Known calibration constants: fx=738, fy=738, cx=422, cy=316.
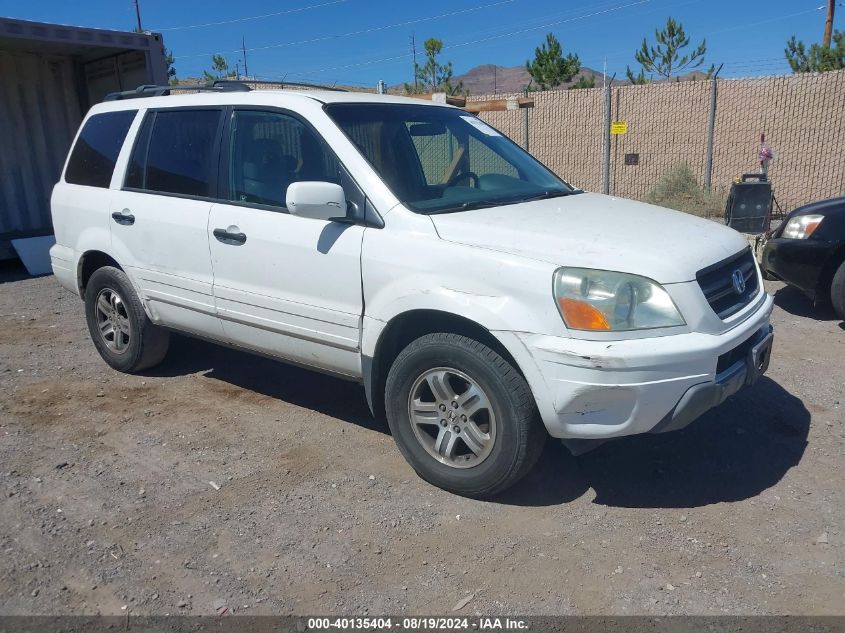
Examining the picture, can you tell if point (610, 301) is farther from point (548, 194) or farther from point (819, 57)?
point (819, 57)

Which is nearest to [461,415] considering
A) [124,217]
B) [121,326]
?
[124,217]

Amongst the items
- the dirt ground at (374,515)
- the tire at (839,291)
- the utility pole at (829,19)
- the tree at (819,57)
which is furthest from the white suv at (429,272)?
the utility pole at (829,19)

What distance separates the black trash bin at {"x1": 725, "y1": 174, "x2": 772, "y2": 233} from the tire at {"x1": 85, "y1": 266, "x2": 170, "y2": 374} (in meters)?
7.06

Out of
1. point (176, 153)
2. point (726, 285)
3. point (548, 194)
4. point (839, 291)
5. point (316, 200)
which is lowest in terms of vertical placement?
point (839, 291)

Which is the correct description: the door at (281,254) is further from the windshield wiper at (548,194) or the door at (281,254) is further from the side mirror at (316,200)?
the windshield wiper at (548,194)

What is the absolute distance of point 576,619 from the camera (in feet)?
9.10

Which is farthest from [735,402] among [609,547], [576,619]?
[576,619]

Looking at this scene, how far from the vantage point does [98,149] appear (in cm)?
540

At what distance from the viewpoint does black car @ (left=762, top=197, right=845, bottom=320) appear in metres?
6.07

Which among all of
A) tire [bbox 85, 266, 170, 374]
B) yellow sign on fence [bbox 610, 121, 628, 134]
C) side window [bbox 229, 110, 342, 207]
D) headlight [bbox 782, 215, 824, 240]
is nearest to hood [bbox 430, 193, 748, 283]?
side window [bbox 229, 110, 342, 207]

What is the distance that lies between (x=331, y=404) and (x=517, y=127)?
46.1ft

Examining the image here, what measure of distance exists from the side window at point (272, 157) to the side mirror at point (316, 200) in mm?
302

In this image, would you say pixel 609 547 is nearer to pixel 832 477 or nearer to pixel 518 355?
pixel 518 355

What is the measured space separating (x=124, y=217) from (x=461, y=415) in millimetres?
2840
